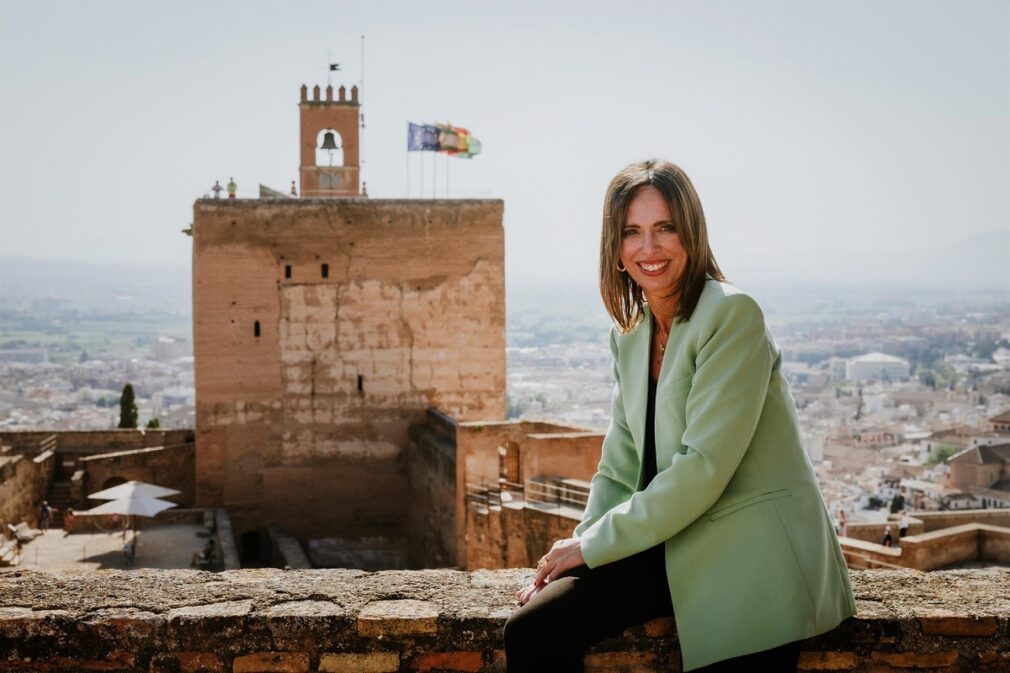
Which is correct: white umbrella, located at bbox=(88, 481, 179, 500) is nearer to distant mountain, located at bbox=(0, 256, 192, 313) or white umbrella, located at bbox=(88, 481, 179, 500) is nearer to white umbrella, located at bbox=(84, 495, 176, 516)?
white umbrella, located at bbox=(84, 495, 176, 516)

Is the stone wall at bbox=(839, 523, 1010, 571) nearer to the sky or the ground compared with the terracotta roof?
nearer to the sky

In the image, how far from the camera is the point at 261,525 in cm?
2266

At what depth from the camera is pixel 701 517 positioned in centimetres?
310

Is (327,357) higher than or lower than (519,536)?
higher

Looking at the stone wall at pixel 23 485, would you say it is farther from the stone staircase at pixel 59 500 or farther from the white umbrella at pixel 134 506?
the white umbrella at pixel 134 506

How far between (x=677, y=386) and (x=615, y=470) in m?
0.53

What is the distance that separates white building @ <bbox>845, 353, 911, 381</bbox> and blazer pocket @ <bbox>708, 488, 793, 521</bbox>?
308 ft

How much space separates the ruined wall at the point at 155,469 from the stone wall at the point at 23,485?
3.68 feet

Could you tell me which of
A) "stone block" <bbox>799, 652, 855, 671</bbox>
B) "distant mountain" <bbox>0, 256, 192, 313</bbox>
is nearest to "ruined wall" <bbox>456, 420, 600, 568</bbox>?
"stone block" <bbox>799, 652, 855, 671</bbox>

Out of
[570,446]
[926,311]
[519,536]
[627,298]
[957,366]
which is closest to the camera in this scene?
[627,298]

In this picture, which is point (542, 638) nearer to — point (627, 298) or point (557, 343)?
point (627, 298)

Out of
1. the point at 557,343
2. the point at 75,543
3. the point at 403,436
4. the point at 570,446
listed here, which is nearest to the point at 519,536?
the point at 570,446

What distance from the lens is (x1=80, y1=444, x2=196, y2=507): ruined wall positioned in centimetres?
2442

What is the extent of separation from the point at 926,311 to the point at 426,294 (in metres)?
112
